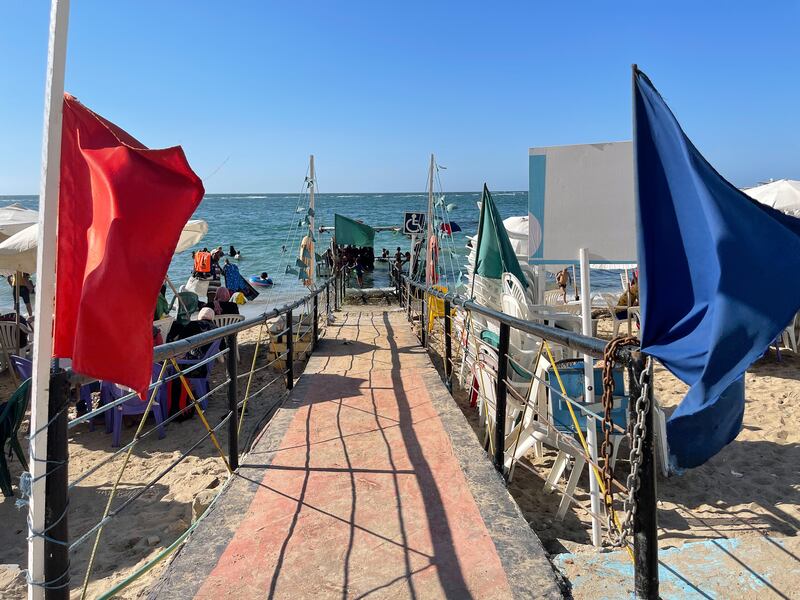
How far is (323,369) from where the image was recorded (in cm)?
645

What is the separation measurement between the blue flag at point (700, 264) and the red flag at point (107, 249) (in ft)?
5.77

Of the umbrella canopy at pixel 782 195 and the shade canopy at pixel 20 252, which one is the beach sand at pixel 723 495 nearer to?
the umbrella canopy at pixel 782 195

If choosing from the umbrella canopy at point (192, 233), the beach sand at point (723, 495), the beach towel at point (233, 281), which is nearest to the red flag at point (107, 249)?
the beach sand at point (723, 495)

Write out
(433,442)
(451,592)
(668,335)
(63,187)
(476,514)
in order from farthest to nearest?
(433,442), (476,514), (451,592), (63,187), (668,335)

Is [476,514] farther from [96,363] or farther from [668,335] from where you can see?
[96,363]

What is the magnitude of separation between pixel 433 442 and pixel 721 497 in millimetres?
2532

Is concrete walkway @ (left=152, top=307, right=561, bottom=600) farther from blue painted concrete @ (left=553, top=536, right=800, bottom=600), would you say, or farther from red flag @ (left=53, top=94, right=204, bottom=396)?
red flag @ (left=53, top=94, right=204, bottom=396)

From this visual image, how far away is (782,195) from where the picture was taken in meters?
9.34

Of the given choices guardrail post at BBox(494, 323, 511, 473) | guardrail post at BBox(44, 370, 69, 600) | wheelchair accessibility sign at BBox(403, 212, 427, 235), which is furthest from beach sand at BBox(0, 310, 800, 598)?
wheelchair accessibility sign at BBox(403, 212, 427, 235)

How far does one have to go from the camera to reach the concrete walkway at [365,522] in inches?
86.4

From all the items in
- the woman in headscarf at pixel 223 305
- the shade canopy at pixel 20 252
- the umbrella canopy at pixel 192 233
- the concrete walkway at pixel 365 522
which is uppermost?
the umbrella canopy at pixel 192 233

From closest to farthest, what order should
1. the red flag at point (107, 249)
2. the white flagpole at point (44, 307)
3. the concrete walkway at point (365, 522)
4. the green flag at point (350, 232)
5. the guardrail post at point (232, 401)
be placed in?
the white flagpole at point (44, 307) < the red flag at point (107, 249) < the concrete walkway at point (365, 522) < the guardrail post at point (232, 401) < the green flag at point (350, 232)

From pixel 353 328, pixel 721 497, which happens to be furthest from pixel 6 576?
pixel 353 328

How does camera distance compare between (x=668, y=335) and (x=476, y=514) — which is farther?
(x=476, y=514)
